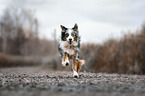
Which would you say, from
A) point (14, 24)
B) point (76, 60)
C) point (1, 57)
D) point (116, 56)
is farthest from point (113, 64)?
point (14, 24)

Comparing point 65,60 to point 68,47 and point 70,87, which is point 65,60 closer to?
point 68,47

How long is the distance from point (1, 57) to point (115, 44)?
12943mm

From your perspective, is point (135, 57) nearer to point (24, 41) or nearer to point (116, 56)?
point (116, 56)

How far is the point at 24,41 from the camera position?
32.8m

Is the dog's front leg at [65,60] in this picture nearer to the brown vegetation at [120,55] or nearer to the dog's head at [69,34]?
the dog's head at [69,34]

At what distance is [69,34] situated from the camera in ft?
18.9

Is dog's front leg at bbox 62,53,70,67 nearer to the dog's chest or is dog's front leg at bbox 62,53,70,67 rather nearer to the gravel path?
the dog's chest

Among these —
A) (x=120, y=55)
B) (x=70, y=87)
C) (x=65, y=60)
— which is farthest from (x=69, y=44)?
(x=120, y=55)

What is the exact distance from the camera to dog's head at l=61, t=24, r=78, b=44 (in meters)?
5.75

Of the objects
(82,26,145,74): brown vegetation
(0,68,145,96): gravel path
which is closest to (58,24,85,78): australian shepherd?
(0,68,145,96): gravel path

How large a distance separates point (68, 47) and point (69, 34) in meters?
0.41

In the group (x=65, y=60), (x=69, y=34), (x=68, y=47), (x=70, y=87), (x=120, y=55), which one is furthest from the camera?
(x=120, y=55)

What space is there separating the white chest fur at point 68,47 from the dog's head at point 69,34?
99 millimetres

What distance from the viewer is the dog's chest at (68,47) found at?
19.2 ft
